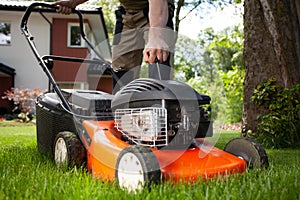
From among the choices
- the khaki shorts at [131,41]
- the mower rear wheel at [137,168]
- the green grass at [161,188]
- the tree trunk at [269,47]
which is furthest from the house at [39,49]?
the mower rear wheel at [137,168]

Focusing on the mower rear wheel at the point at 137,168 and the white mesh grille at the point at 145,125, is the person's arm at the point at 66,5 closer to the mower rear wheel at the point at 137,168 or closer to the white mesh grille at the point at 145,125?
the white mesh grille at the point at 145,125

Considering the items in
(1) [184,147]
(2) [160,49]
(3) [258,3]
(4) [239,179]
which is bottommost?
(4) [239,179]

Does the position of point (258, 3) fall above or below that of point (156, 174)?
above

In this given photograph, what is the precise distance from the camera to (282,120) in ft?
12.6

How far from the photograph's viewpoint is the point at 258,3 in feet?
14.1

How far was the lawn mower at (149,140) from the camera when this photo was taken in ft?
4.99

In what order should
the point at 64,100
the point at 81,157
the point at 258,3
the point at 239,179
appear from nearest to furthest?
the point at 239,179, the point at 81,157, the point at 64,100, the point at 258,3

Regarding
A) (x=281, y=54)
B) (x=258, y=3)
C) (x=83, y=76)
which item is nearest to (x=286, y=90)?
(x=281, y=54)

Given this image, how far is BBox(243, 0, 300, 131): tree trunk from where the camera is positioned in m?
4.12

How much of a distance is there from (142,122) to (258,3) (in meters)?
3.16

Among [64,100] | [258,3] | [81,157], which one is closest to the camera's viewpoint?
[81,157]

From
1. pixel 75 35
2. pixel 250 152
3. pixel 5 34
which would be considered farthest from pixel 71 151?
pixel 5 34

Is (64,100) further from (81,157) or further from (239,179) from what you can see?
(239,179)

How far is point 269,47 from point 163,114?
299 cm
